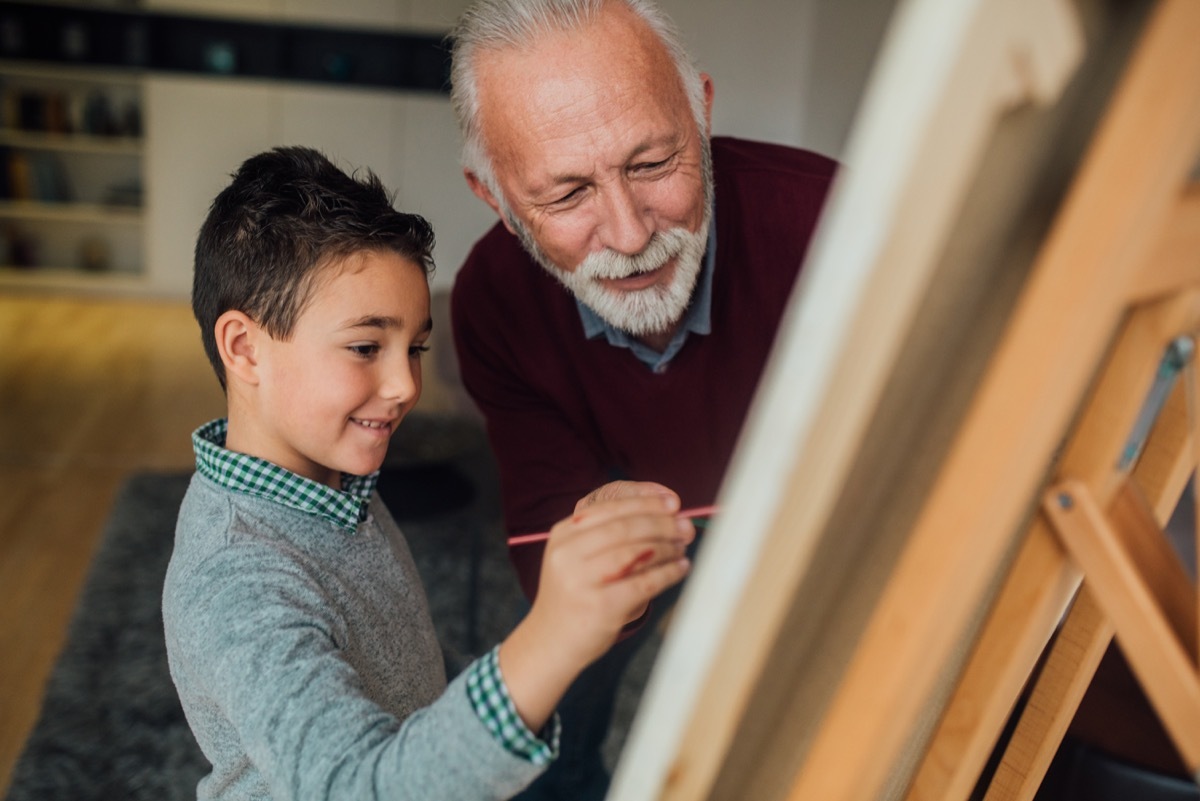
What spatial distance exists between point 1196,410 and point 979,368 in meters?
0.18

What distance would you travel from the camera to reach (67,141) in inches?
229

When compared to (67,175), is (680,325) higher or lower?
higher

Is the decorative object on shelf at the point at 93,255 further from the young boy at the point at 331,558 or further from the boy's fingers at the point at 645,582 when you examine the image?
the boy's fingers at the point at 645,582

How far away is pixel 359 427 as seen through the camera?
40.2 inches

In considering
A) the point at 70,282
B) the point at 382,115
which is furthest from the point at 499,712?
the point at 70,282

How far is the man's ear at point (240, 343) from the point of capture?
1020 millimetres

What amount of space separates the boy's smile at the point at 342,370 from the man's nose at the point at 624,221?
0.27 m

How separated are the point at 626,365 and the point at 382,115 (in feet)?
15.3

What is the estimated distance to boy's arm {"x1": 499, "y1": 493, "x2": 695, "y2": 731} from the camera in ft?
2.13

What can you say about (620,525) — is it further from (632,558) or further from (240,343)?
(240,343)

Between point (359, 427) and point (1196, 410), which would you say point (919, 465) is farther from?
point (359, 427)

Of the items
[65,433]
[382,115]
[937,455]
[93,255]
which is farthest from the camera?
[93,255]

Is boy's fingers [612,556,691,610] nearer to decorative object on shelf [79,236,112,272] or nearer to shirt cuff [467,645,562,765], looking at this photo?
shirt cuff [467,645,562,765]

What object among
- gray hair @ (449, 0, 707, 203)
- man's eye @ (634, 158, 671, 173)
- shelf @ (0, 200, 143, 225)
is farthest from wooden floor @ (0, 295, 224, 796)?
man's eye @ (634, 158, 671, 173)
